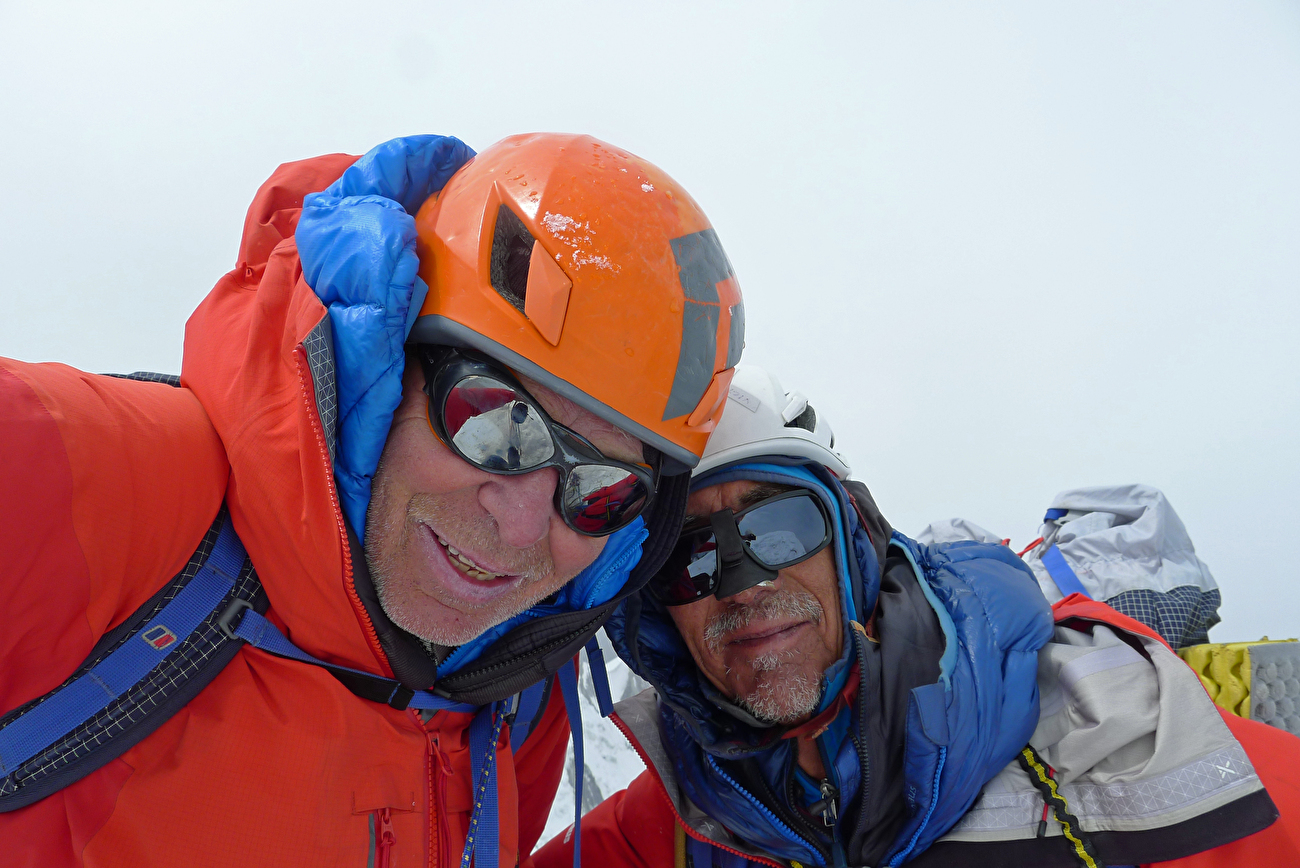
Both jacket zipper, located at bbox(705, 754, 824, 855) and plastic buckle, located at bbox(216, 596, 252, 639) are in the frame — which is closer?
plastic buckle, located at bbox(216, 596, 252, 639)

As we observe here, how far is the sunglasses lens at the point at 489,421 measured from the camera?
178 cm

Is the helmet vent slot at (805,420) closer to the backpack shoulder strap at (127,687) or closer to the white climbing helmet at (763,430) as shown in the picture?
the white climbing helmet at (763,430)

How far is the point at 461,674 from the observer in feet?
6.47

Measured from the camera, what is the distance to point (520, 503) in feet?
5.99

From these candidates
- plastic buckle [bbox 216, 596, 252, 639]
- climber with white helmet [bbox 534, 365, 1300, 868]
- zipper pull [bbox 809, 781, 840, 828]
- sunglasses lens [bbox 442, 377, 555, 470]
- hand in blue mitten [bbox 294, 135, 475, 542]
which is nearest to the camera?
plastic buckle [bbox 216, 596, 252, 639]

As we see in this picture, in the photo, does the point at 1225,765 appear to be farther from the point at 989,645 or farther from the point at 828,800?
the point at 828,800

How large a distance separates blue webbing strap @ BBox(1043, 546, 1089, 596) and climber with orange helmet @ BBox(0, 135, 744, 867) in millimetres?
2264

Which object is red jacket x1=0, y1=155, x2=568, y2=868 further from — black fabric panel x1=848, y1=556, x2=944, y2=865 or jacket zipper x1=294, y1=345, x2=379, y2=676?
black fabric panel x1=848, y1=556, x2=944, y2=865

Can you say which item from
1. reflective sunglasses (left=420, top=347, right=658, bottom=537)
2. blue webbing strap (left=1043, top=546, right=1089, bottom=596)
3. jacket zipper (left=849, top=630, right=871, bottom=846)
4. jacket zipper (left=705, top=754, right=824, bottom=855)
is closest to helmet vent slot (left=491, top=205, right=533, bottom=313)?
reflective sunglasses (left=420, top=347, right=658, bottom=537)

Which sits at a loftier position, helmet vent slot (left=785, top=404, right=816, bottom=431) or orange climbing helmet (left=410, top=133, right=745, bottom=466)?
orange climbing helmet (left=410, top=133, right=745, bottom=466)

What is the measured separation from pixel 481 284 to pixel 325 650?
0.90 m

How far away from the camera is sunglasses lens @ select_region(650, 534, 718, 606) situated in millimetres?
2658

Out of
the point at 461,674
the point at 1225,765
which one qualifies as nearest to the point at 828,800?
the point at 1225,765

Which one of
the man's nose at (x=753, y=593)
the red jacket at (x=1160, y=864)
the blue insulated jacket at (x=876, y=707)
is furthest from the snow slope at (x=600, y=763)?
the man's nose at (x=753, y=593)
